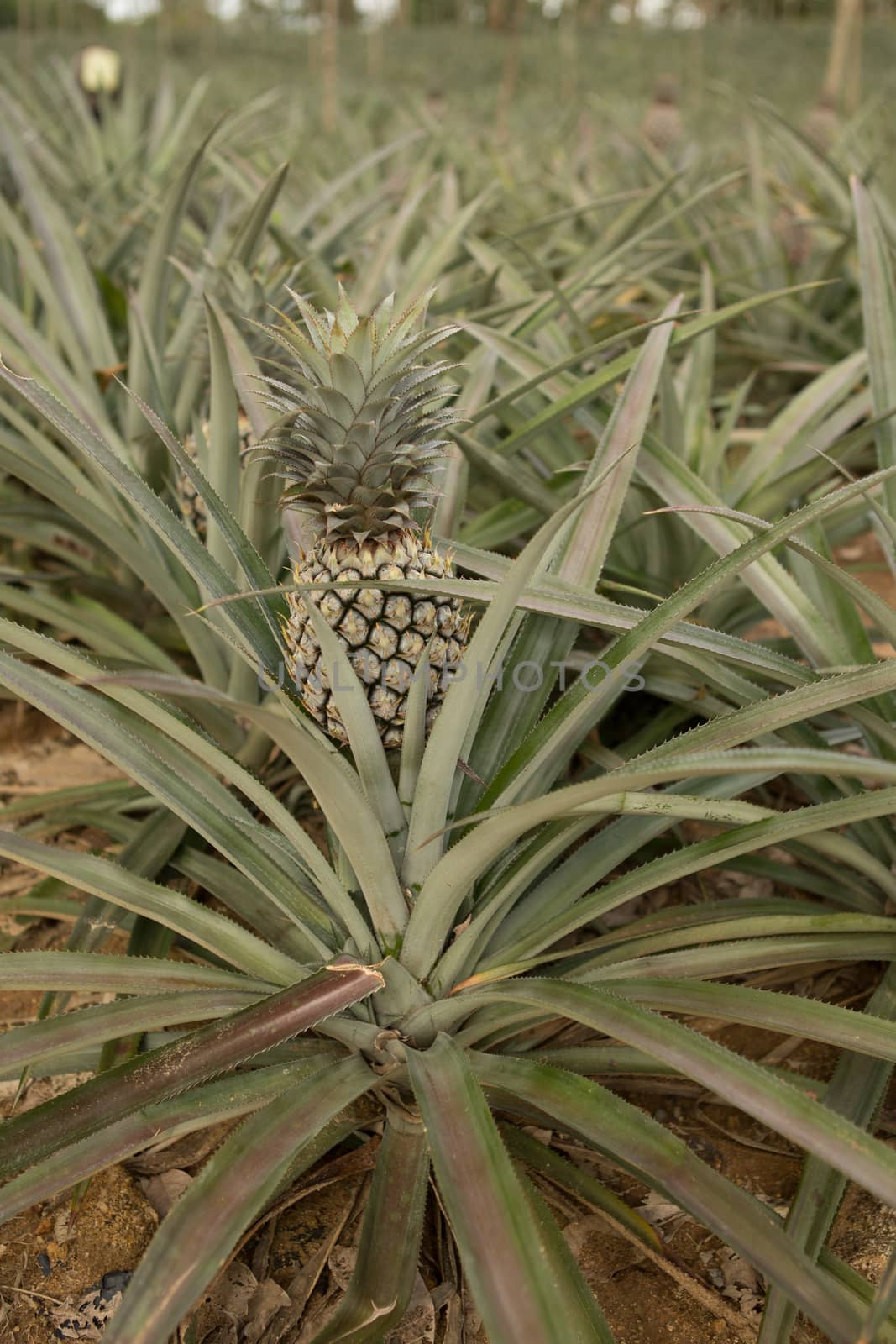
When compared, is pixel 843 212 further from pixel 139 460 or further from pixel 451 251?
pixel 139 460

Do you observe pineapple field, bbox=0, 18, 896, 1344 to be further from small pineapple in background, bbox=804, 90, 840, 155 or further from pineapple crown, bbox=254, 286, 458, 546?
small pineapple in background, bbox=804, 90, 840, 155

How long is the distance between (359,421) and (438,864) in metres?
0.42

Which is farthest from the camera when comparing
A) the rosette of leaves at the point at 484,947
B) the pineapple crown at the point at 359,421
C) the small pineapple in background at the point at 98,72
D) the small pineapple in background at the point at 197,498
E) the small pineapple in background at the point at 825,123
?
the small pineapple in background at the point at 825,123

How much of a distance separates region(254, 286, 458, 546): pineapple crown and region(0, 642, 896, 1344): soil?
27.5 inches

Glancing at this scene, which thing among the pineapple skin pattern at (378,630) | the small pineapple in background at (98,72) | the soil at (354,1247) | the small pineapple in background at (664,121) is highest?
the small pineapple in background at (664,121)

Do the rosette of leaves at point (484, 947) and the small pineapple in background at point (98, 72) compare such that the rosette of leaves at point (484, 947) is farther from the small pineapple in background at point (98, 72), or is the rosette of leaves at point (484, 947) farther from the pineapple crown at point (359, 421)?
the small pineapple in background at point (98, 72)

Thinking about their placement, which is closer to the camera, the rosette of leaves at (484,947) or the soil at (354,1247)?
the rosette of leaves at (484,947)

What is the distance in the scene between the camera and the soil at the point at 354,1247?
1032mm

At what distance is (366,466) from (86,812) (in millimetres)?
791

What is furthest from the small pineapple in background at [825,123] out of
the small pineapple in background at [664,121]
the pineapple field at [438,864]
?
the pineapple field at [438,864]

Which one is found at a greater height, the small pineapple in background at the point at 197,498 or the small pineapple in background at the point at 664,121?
the small pineapple in background at the point at 664,121

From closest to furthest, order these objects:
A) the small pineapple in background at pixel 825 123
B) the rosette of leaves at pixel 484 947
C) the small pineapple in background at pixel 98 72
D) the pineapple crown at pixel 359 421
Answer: the rosette of leaves at pixel 484 947 < the pineapple crown at pixel 359 421 < the small pineapple in background at pixel 98 72 < the small pineapple in background at pixel 825 123

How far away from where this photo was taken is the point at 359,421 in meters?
1.01

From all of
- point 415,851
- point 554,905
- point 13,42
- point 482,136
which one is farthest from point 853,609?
point 13,42
